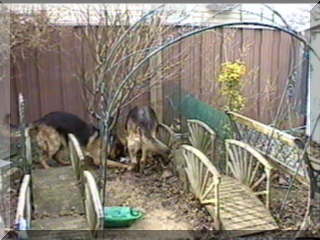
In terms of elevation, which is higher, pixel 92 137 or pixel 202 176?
pixel 92 137

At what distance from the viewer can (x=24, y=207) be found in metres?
1.16

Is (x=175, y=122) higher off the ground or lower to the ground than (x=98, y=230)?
higher

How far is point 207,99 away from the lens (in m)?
1.46

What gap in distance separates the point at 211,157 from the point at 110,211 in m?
0.43

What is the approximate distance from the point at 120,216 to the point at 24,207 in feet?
0.96

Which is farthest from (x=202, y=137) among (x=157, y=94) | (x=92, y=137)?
(x=92, y=137)

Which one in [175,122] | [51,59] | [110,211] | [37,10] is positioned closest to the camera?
[37,10]

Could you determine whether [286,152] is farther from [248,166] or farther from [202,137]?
[202,137]

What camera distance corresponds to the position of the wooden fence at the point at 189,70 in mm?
1321

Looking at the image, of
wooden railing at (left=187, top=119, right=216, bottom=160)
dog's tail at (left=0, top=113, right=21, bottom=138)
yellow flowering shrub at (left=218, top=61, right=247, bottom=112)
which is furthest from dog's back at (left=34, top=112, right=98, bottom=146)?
yellow flowering shrub at (left=218, top=61, right=247, bottom=112)

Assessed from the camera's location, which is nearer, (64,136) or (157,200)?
(157,200)

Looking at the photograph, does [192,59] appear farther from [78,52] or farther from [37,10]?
[37,10]

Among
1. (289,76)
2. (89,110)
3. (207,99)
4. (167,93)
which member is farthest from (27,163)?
(289,76)

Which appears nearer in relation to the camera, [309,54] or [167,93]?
[309,54]
